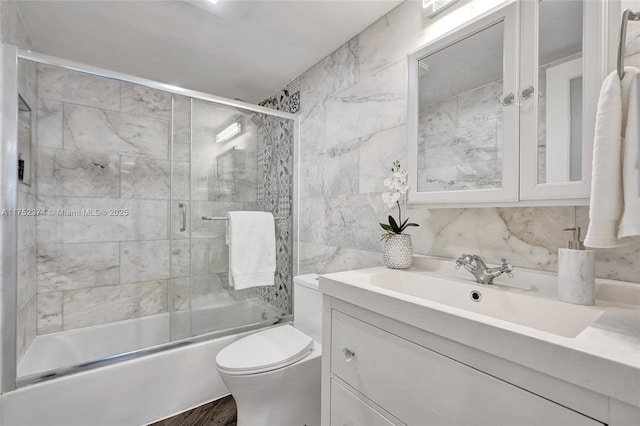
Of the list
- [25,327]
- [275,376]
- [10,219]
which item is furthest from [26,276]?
[275,376]

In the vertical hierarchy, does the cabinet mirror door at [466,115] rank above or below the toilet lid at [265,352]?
above

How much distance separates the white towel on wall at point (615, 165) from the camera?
608 millimetres

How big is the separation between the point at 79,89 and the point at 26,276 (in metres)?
1.36

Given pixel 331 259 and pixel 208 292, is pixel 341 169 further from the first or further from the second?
pixel 208 292

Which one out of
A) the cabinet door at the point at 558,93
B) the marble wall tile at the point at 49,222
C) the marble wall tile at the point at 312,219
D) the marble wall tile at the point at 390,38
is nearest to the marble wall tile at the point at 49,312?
the marble wall tile at the point at 49,222

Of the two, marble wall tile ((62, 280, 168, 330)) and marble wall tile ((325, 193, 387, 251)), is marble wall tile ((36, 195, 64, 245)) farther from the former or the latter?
marble wall tile ((325, 193, 387, 251))

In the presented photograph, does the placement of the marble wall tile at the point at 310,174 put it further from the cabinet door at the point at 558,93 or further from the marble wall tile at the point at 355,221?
the cabinet door at the point at 558,93


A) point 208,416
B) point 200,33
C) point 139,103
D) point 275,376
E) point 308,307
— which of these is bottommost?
point 208,416

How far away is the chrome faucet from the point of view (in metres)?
1.00

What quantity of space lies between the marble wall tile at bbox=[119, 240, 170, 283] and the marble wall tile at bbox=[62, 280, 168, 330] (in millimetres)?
58

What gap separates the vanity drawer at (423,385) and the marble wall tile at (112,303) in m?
1.97

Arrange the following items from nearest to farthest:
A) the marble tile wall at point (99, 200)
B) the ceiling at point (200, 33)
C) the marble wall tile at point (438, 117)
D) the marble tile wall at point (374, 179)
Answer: the marble tile wall at point (374, 179), the marble wall tile at point (438, 117), the ceiling at point (200, 33), the marble tile wall at point (99, 200)

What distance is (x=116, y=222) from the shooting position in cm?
228

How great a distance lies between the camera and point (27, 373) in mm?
1407
